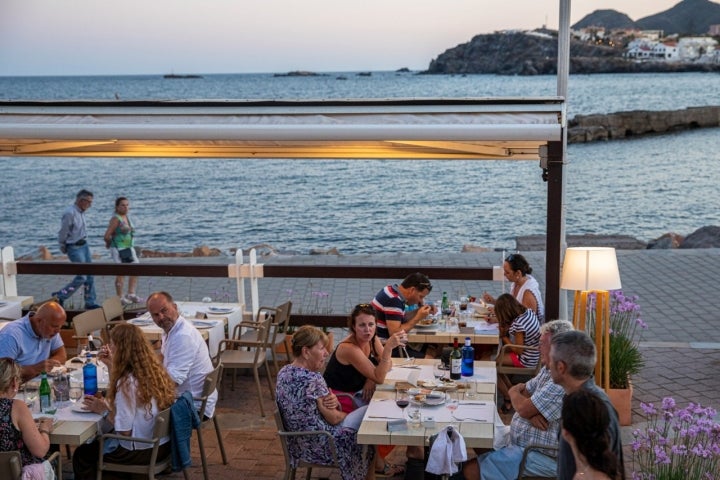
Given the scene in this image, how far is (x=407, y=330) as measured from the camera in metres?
8.02

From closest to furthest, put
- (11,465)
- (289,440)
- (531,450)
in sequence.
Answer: (11,465)
(531,450)
(289,440)

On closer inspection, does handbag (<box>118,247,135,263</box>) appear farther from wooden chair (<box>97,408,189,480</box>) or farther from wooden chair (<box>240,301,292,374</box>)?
wooden chair (<box>97,408,189,480</box>)

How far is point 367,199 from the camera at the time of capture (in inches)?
1815

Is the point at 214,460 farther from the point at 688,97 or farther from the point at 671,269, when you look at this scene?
the point at 688,97

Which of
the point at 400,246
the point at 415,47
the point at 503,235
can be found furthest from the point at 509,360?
the point at 415,47

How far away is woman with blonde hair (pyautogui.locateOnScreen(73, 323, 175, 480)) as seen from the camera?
566 centimetres

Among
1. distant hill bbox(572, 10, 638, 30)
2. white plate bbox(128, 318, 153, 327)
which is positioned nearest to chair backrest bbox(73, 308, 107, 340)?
white plate bbox(128, 318, 153, 327)

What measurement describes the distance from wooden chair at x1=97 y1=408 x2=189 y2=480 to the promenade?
1.01m

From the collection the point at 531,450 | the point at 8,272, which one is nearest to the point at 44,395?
the point at 531,450

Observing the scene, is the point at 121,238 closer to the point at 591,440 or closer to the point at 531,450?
the point at 531,450

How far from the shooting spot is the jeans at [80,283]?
39.2ft

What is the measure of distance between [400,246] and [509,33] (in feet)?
194

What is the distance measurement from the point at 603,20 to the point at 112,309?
7908 cm

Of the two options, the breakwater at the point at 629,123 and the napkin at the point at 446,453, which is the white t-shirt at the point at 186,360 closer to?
the napkin at the point at 446,453
